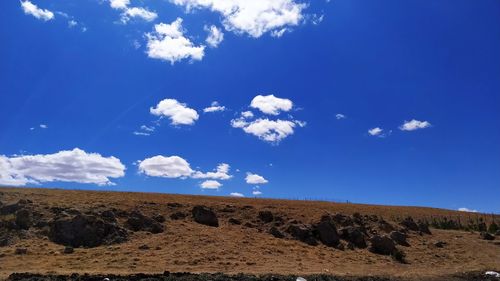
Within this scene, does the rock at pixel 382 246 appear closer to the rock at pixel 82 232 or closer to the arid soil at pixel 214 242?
the arid soil at pixel 214 242

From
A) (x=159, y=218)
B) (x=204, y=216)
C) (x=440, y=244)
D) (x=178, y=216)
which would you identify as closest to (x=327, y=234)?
(x=204, y=216)

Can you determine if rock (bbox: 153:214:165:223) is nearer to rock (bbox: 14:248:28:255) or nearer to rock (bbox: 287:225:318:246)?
rock (bbox: 287:225:318:246)

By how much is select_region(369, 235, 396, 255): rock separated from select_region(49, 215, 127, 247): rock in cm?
1648

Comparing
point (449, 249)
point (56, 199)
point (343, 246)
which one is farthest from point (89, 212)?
point (449, 249)

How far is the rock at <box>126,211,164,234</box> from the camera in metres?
33.4

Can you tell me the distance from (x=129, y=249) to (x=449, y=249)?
74.7 feet

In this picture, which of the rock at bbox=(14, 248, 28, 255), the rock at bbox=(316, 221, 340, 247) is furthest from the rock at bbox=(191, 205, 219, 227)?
the rock at bbox=(14, 248, 28, 255)

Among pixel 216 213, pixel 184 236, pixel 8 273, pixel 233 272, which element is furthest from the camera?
pixel 216 213

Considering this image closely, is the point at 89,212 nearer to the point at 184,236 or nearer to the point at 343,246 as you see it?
the point at 184,236

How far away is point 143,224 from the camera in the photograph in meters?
33.8

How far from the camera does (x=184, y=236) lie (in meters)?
32.8

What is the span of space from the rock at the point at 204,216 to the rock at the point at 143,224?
11.7ft

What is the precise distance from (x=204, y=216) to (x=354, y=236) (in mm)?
10783

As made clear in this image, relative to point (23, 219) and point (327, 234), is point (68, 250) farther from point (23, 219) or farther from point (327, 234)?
point (327, 234)
